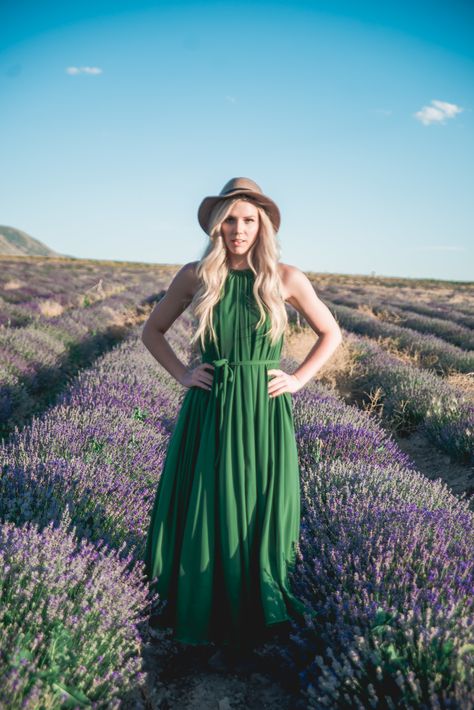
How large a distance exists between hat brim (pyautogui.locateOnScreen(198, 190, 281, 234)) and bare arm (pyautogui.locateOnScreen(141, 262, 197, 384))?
23 cm

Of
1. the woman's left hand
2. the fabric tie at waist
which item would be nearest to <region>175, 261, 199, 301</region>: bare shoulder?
the fabric tie at waist

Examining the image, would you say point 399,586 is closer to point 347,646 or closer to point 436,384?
point 347,646

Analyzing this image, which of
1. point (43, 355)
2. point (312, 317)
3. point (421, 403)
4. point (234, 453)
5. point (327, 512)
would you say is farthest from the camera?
point (43, 355)

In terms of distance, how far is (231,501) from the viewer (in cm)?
211

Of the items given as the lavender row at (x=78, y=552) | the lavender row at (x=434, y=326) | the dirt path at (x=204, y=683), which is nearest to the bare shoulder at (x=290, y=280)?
the lavender row at (x=78, y=552)

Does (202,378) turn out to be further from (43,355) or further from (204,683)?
(43,355)

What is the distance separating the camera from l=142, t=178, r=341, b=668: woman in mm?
2115

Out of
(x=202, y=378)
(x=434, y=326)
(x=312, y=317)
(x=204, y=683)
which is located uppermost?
(x=434, y=326)

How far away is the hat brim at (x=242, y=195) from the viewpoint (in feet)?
7.07

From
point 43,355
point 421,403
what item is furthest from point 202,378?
point 43,355

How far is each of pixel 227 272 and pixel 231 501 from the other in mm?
975

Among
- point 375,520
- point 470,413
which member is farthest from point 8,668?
point 470,413

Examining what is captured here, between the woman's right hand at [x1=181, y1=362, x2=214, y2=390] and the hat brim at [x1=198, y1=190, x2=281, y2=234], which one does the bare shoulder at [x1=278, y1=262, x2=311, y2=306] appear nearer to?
the hat brim at [x1=198, y1=190, x2=281, y2=234]

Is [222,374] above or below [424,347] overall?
below
